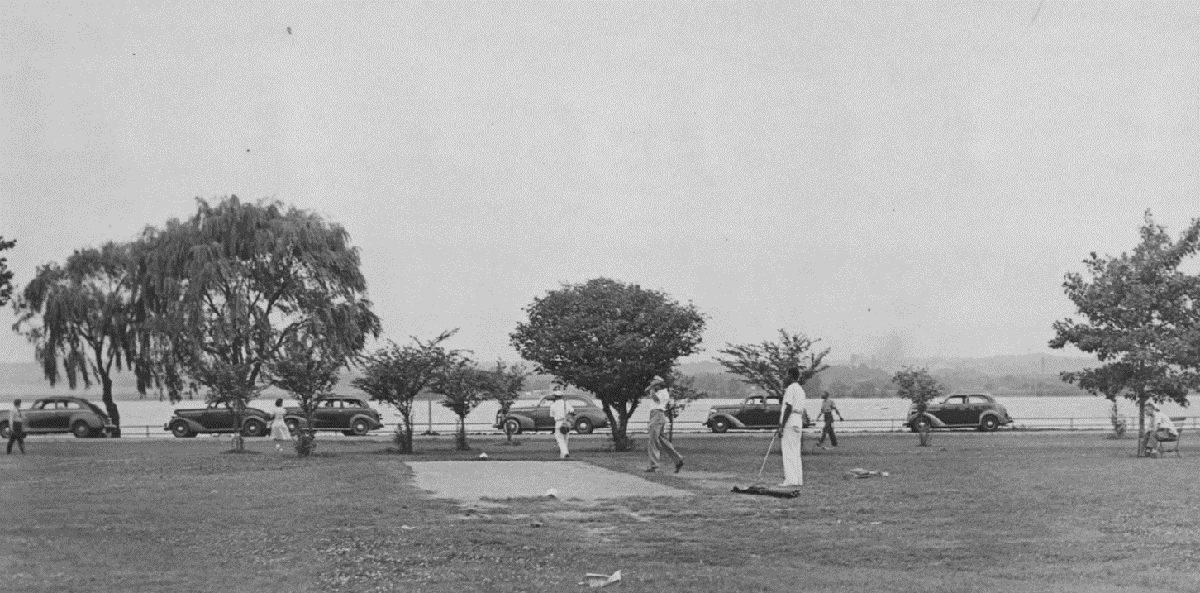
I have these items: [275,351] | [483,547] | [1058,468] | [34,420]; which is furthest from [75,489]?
[34,420]

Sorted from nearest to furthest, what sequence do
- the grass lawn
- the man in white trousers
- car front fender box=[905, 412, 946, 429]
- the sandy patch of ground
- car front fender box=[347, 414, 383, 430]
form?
the grass lawn, the man in white trousers, the sandy patch of ground, car front fender box=[905, 412, 946, 429], car front fender box=[347, 414, 383, 430]

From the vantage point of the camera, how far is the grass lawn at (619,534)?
10289 mm

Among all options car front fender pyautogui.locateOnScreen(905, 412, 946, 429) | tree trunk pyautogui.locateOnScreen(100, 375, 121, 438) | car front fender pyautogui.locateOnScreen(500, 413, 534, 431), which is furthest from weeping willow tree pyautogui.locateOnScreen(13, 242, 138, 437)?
car front fender pyautogui.locateOnScreen(905, 412, 946, 429)

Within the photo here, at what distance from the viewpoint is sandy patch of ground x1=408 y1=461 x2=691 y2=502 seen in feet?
59.2

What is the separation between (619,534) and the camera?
516 inches

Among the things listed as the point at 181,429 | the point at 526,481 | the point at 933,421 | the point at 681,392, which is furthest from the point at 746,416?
the point at 526,481

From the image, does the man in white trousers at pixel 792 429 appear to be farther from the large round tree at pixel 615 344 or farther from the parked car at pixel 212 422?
the parked car at pixel 212 422

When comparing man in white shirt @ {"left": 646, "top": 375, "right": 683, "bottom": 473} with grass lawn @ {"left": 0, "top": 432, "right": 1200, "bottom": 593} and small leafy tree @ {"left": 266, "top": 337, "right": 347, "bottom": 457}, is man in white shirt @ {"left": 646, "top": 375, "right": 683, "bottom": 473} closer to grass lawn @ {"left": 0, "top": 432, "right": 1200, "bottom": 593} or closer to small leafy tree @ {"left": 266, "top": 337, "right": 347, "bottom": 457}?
grass lawn @ {"left": 0, "top": 432, "right": 1200, "bottom": 593}

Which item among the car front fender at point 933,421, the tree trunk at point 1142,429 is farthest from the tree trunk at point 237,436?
the car front fender at point 933,421

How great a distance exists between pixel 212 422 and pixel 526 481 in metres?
29.2

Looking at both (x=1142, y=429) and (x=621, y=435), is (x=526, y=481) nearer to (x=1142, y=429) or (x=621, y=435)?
(x=621, y=435)

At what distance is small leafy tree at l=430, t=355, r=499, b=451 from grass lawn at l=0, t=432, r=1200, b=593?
9348 mm

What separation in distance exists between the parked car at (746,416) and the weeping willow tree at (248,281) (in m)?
14.1

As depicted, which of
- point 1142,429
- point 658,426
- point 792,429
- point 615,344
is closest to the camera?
point 792,429
